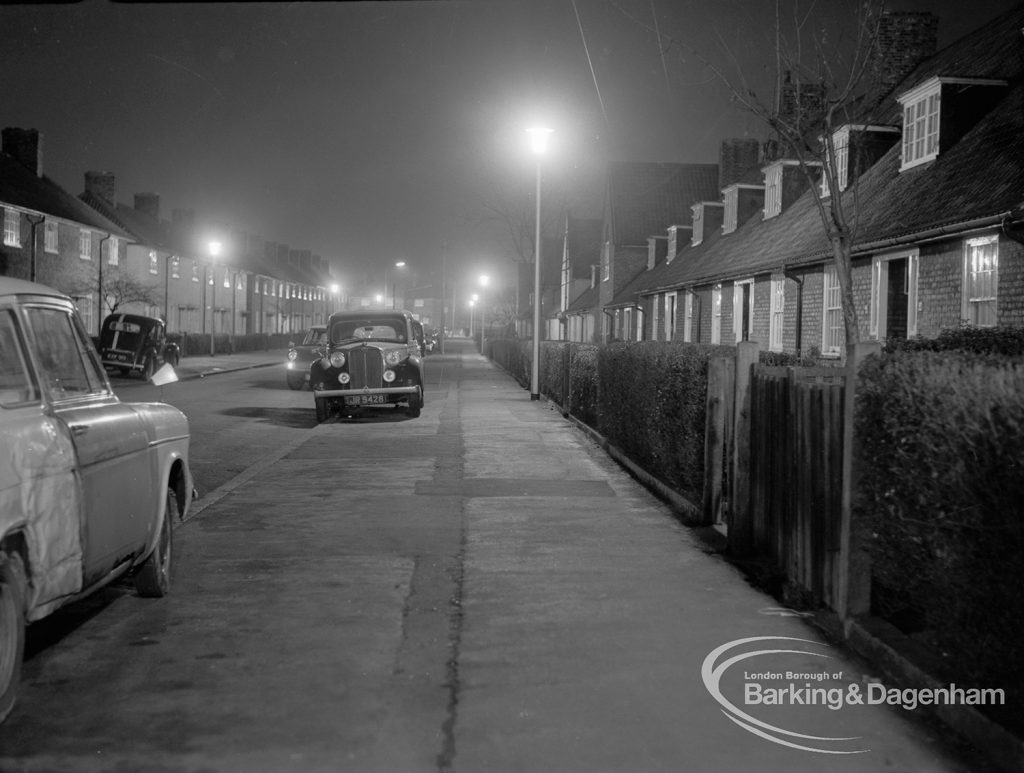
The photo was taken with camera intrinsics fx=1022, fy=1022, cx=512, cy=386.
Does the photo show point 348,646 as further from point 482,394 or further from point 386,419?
point 482,394

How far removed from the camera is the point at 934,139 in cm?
1862

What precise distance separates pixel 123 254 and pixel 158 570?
160 ft

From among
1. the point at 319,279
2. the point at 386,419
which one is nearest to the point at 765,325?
the point at 386,419

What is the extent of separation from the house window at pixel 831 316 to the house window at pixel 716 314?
755 cm

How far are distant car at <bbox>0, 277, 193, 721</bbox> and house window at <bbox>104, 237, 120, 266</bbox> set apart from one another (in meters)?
46.2

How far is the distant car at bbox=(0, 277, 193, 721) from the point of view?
167 inches

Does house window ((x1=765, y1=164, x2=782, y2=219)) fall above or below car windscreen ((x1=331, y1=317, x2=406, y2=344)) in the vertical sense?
above

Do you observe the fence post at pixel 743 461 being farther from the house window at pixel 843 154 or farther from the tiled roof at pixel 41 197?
the tiled roof at pixel 41 197

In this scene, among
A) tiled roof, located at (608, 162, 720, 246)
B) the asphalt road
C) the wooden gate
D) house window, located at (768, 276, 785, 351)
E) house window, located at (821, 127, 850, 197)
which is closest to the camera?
the asphalt road

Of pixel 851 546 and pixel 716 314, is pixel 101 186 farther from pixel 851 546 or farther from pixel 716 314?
pixel 851 546

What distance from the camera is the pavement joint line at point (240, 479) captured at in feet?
32.0

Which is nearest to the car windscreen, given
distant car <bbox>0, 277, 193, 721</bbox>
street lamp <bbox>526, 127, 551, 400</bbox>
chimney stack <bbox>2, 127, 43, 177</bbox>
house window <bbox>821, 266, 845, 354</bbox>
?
street lamp <bbox>526, 127, 551, 400</bbox>

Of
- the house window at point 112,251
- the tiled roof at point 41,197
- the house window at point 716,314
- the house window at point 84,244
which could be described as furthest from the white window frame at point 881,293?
the house window at point 112,251

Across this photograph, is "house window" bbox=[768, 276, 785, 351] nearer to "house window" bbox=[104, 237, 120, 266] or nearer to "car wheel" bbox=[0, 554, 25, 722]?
"car wheel" bbox=[0, 554, 25, 722]
